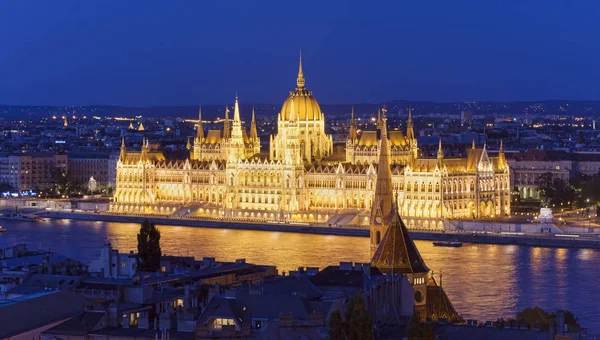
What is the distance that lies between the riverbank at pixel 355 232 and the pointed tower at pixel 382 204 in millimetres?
18498

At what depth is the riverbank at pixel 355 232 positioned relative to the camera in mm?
55438

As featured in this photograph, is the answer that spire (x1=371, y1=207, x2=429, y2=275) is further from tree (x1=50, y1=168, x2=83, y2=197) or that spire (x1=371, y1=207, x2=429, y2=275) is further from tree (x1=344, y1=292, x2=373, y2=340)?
tree (x1=50, y1=168, x2=83, y2=197)

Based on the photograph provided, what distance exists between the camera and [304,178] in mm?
67875

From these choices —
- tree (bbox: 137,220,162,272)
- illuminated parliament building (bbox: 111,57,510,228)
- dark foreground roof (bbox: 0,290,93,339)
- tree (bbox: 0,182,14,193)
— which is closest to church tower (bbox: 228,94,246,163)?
illuminated parliament building (bbox: 111,57,510,228)

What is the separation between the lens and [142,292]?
79.6 feet

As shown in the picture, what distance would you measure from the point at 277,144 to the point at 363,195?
556cm

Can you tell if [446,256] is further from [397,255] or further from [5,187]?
[5,187]

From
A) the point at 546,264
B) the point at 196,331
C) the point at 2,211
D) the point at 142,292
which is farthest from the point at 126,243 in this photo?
the point at 196,331

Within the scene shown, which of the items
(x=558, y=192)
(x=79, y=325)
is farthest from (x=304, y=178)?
(x=79, y=325)

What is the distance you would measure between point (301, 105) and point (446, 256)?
20.7 metres

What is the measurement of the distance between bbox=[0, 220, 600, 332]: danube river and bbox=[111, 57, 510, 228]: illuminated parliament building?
15.0ft

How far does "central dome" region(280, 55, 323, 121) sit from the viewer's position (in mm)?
69812

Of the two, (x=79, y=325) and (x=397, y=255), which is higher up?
(x=397, y=255)

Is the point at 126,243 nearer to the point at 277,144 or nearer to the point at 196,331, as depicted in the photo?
the point at 277,144
